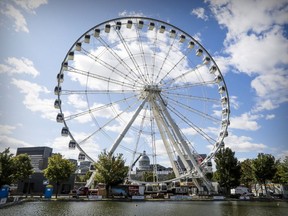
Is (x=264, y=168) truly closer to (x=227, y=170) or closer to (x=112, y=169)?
(x=227, y=170)

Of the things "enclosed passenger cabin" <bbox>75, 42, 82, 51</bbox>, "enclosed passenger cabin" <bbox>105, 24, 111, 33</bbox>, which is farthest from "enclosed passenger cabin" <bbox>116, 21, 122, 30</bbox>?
"enclosed passenger cabin" <bbox>75, 42, 82, 51</bbox>

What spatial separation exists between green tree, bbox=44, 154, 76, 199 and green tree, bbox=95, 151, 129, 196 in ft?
21.3

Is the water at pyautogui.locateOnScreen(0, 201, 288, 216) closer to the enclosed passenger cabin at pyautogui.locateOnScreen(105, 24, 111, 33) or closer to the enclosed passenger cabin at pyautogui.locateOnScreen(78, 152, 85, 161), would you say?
the enclosed passenger cabin at pyautogui.locateOnScreen(78, 152, 85, 161)

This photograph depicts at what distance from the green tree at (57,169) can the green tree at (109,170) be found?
21.3ft

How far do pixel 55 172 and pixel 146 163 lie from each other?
12783 centimetres

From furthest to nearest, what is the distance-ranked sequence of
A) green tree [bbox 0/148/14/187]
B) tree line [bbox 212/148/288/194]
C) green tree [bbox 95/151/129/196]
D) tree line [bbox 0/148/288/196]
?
tree line [bbox 212/148/288/194]
green tree [bbox 95/151/129/196]
tree line [bbox 0/148/288/196]
green tree [bbox 0/148/14/187]

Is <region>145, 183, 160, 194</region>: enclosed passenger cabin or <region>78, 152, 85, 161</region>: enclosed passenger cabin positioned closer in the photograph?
<region>78, 152, 85, 161</region>: enclosed passenger cabin

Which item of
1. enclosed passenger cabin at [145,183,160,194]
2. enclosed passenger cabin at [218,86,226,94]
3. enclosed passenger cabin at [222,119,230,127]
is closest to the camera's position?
enclosed passenger cabin at [218,86,226,94]

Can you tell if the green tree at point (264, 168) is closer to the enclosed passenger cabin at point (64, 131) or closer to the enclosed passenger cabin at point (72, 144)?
the enclosed passenger cabin at point (72, 144)

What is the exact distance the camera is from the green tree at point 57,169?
44844 mm

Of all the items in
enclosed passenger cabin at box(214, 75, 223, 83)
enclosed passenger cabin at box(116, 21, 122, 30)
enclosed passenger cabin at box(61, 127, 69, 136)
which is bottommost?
enclosed passenger cabin at box(61, 127, 69, 136)

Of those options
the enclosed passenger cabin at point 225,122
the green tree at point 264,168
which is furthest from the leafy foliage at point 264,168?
the enclosed passenger cabin at point 225,122

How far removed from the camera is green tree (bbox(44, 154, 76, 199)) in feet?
147

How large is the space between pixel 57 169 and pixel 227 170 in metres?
35.4
